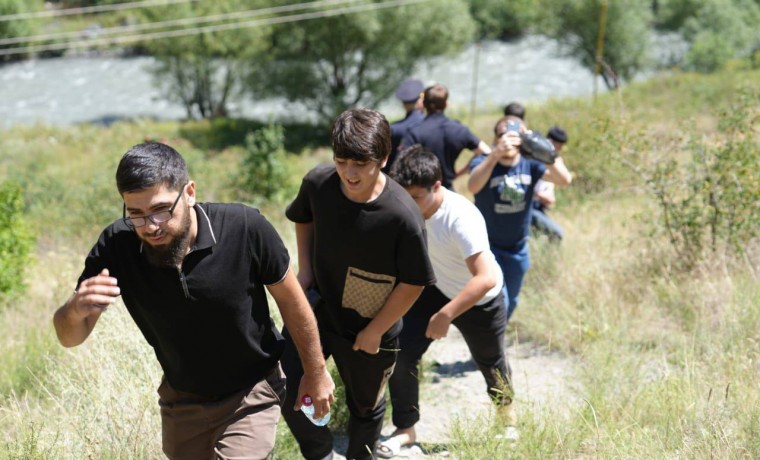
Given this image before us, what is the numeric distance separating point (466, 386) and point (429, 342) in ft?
3.53

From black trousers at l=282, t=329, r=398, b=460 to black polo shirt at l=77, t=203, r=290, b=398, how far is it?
0.61m

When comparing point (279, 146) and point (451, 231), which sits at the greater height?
point (451, 231)

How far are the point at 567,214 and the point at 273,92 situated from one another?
76.4 ft

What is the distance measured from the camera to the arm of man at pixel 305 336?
2811mm

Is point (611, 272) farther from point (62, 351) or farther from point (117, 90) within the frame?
point (117, 90)

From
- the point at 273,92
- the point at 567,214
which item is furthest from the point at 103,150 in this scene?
the point at 567,214

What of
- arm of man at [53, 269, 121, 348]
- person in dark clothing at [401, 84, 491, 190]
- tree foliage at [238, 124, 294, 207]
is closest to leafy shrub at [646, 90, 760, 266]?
person in dark clothing at [401, 84, 491, 190]

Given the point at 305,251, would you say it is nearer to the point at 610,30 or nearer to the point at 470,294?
the point at 470,294

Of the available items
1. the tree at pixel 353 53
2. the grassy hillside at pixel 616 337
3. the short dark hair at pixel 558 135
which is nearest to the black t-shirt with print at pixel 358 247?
the grassy hillside at pixel 616 337

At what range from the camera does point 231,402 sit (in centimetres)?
286

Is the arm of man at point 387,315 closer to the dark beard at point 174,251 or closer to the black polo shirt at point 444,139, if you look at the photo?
the dark beard at point 174,251

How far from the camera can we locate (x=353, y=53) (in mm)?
30594

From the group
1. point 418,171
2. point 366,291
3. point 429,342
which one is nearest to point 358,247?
point 366,291

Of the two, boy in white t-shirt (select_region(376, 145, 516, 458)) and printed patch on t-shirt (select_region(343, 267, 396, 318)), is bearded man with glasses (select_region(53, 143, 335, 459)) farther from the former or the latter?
boy in white t-shirt (select_region(376, 145, 516, 458))
